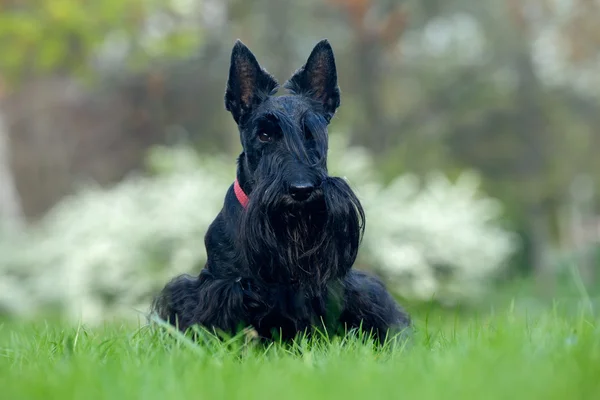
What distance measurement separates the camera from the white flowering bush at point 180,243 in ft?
24.8

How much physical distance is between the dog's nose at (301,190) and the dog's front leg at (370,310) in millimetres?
574

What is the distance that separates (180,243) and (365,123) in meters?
6.15

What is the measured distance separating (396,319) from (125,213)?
5.21 metres

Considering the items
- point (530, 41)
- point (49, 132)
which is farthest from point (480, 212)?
point (49, 132)

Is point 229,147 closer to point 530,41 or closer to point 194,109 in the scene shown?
point 194,109

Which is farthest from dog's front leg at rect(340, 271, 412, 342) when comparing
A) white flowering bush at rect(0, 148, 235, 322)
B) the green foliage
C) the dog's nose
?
the green foliage

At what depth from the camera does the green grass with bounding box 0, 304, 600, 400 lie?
5.85ft

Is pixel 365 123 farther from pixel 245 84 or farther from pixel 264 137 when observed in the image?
pixel 264 137

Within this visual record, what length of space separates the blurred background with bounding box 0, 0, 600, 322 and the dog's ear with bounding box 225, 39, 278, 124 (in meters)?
4.77

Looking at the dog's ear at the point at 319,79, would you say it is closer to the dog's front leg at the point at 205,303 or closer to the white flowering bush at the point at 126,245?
the dog's front leg at the point at 205,303

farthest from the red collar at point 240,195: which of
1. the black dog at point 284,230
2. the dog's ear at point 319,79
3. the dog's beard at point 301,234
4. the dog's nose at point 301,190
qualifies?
the dog's ear at point 319,79

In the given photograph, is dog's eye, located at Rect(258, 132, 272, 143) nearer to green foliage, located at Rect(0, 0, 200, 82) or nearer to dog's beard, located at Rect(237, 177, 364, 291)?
dog's beard, located at Rect(237, 177, 364, 291)

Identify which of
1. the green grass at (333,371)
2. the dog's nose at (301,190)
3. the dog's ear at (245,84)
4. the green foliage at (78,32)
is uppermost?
the green foliage at (78,32)

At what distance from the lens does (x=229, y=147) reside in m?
12.2
